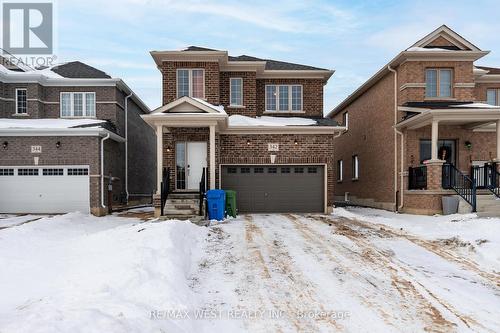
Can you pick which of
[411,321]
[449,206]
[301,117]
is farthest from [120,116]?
[411,321]

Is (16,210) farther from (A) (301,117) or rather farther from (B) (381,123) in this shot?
(B) (381,123)

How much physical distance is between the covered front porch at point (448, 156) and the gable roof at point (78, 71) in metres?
16.3

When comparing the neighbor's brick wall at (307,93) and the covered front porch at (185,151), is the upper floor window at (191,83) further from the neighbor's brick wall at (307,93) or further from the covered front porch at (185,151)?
the neighbor's brick wall at (307,93)

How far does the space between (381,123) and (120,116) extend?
48.0 feet

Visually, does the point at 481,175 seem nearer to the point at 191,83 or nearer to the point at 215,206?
the point at 215,206

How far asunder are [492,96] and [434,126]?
7382mm

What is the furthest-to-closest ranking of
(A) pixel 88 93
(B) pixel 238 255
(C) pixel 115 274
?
(A) pixel 88 93 < (B) pixel 238 255 < (C) pixel 115 274

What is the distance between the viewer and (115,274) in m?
5.29

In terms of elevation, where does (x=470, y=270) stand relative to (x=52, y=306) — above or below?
below

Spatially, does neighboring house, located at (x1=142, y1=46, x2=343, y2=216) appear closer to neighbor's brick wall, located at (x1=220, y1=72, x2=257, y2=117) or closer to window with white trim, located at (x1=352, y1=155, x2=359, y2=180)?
neighbor's brick wall, located at (x1=220, y1=72, x2=257, y2=117)

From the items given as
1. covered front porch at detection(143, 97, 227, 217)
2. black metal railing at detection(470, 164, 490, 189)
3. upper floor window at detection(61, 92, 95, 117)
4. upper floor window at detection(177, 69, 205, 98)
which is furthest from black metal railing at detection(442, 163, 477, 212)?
upper floor window at detection(61, 92, 95, 117)

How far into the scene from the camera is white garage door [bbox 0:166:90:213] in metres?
15.9

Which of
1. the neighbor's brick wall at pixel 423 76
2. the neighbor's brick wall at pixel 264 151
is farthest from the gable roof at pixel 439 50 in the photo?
the neighbor's brick wall at pixel 264 151

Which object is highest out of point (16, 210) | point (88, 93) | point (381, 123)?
point (88, 93)
